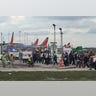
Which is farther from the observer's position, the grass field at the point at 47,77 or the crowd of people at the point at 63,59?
the crowd of people at the point at 63,59

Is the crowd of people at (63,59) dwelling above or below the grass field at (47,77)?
above

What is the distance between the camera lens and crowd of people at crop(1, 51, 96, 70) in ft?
69.0

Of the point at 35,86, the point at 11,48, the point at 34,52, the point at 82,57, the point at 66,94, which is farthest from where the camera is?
the point at 11,48

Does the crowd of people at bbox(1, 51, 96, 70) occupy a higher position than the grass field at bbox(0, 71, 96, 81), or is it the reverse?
the crowd of people at bbox(1, 51, 96, 70)

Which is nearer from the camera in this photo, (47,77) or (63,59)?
(47,77)

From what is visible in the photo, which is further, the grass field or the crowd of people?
the crowd of people

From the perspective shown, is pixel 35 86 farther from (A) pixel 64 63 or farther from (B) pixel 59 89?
(A) pixel 64 63

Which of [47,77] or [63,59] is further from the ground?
[63,59]

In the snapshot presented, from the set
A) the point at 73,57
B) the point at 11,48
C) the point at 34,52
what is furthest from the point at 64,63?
the point at 11,48

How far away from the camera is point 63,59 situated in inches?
904

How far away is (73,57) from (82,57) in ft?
2.94

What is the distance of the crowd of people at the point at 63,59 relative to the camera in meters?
21.0

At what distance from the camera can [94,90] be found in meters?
7.97

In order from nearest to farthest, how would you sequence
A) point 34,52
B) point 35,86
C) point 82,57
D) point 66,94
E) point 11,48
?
point 66,94 < point 35,86 < point 82,57 < point 34,52 < point 11,48
